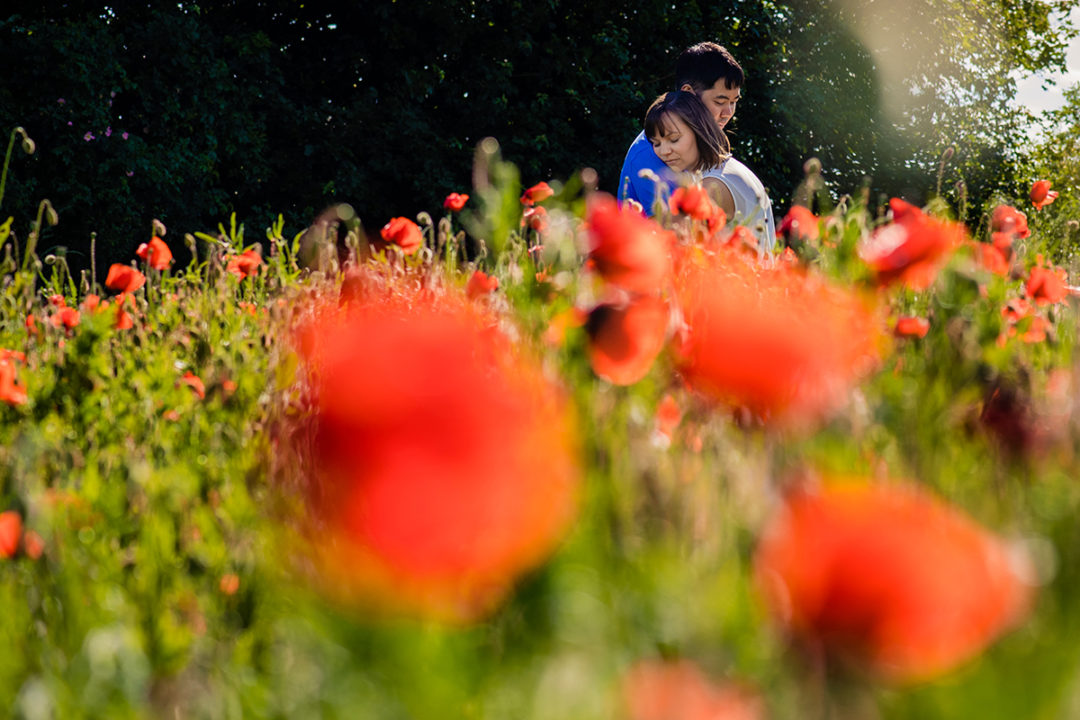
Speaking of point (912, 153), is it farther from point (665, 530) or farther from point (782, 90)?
point (665, 530)

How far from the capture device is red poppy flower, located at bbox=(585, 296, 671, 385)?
3.86ft

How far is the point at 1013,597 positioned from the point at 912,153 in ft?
58.3

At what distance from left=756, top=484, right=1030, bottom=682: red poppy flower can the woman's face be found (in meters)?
4.36

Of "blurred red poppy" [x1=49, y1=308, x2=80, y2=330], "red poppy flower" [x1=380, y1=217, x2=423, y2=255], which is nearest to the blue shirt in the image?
"red poppy flower" [x1=380, y1=217, x2=423, y2=255]

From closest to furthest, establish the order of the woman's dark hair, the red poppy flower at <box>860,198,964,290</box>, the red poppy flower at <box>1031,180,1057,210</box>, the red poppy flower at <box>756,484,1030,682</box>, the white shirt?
the red poppy flower at <box>756,484,1030,682</box>, the red poppy flower at <box>860,198,964,290</box>, the red poppy flower at <box>1031,180,1057,210</box>, the white shirt, the woman's dark hair

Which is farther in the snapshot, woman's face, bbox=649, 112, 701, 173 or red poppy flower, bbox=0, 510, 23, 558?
woman's face, bbox=649, 112, 701, 173

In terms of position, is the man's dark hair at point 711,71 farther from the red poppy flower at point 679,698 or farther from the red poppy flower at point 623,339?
the red poppy flower at point 679,698

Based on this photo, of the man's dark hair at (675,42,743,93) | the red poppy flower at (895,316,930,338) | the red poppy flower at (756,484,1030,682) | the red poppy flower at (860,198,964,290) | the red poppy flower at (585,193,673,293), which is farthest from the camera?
the man's dark hair at (675,42,743,93)

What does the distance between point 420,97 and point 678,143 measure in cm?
729

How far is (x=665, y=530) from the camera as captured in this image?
0.92 meters

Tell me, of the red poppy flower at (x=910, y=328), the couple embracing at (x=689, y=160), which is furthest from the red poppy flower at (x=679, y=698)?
the couple embracing at (x=689, y=160)

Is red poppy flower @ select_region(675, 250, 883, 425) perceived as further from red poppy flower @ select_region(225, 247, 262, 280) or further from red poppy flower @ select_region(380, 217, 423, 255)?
red poppy flower @ select_region(225, 247, 262, 280)

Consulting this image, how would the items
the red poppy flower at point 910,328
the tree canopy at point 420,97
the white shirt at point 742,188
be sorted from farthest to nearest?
the tree canopy at point 420,97 → the white shirt at point 742,188 → the red poppy flower at point 910,328

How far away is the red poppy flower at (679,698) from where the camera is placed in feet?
Answer: 1.98
